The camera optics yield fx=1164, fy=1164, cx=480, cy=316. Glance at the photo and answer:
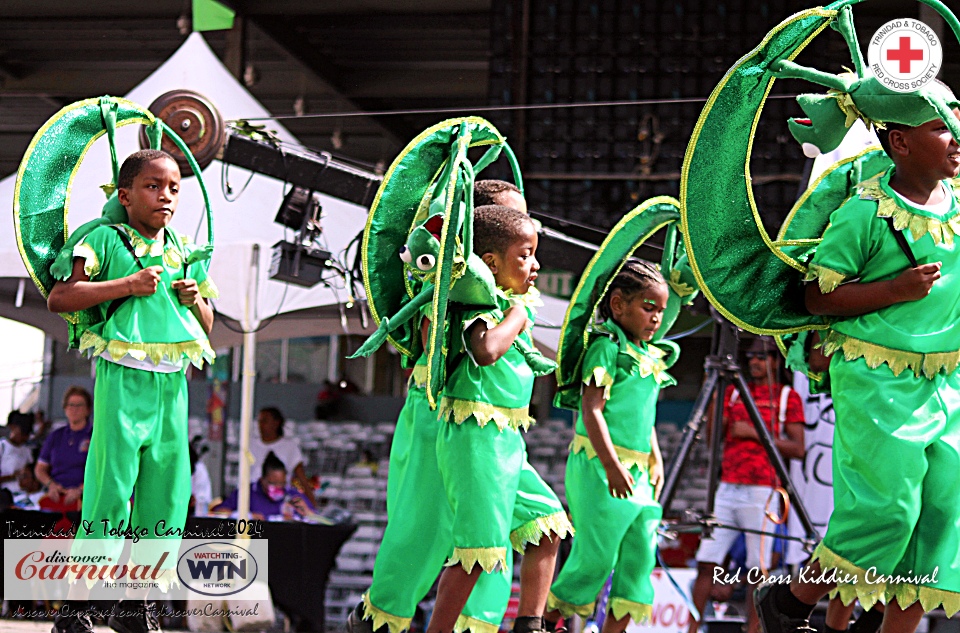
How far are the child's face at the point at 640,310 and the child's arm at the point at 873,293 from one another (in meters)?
1.11

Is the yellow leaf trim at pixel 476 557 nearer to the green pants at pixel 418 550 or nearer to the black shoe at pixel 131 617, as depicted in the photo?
the green pants at pixel 418 550

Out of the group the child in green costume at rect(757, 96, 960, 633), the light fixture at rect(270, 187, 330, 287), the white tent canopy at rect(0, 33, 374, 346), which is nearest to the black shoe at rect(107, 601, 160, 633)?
the child in green costume at rect(757, 96, 960, 633)

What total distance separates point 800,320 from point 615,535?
1176 millimetres

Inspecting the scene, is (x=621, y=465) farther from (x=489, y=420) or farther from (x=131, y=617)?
(x=131, y=617)

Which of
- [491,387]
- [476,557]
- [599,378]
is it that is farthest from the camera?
[599,378]

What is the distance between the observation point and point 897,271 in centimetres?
301

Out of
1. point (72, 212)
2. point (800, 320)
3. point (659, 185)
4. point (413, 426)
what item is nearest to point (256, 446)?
point (72, 212)

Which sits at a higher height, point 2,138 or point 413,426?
point 2,138

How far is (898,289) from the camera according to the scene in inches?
116

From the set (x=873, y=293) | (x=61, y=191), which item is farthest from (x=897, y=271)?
(x=61, y=191)

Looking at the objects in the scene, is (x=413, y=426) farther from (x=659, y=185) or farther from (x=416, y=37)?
(x=416, y=37)

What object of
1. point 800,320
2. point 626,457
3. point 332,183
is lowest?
point 626,457

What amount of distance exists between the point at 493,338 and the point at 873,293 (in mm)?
1000

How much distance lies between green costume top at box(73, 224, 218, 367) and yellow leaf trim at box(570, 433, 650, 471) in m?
1.36
